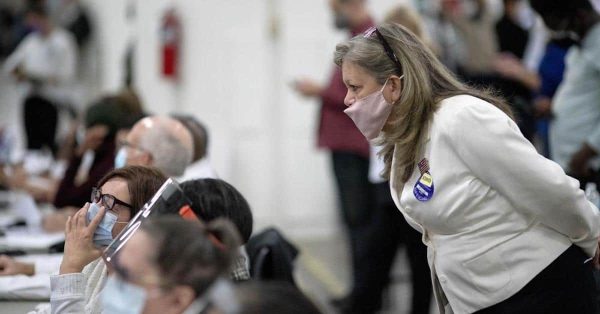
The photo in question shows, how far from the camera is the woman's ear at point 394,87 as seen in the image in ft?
10.3

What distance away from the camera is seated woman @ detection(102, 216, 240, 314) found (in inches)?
89.9

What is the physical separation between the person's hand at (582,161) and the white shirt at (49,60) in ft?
22.9

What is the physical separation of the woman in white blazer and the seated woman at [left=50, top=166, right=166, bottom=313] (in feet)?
2.39

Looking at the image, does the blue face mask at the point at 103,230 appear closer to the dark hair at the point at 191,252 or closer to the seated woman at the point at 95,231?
the seated woman at the point at 95,231

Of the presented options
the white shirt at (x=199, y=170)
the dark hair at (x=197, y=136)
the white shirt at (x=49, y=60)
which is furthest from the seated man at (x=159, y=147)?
the white shirt at (x=49, y=60)

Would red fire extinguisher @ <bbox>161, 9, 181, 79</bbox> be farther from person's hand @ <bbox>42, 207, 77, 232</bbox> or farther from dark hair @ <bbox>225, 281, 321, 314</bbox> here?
dark hair @ <bbox>225, 281, 321, 314</bbox>

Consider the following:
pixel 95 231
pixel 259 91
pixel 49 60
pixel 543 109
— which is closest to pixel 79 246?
pixel 95 231

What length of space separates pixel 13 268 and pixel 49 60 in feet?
23.7

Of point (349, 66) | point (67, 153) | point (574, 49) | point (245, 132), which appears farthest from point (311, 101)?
point (349, 66)

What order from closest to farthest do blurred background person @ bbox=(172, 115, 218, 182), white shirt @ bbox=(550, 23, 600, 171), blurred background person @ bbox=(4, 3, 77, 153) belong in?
white shirt @ bbox=(550, 23, 600, 171) < blurred background person @ bbox=(172, 115, 218, 182) < blurred background person @ bbox=(4, 3, 77, 153)

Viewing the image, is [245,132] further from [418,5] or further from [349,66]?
[349,66]

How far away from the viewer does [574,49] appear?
476 cm

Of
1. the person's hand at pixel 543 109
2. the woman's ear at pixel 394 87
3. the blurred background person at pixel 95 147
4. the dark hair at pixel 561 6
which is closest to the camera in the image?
the woman's ear at pixel 394 87

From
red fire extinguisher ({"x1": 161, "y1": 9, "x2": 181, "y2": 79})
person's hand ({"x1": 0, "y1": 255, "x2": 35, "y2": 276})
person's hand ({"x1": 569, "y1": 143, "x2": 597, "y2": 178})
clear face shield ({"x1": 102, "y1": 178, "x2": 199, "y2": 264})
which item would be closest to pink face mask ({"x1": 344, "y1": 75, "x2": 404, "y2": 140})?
clear face shield ({"x1": 102, "y1": 178, "x2": 199, "y2": 264})
